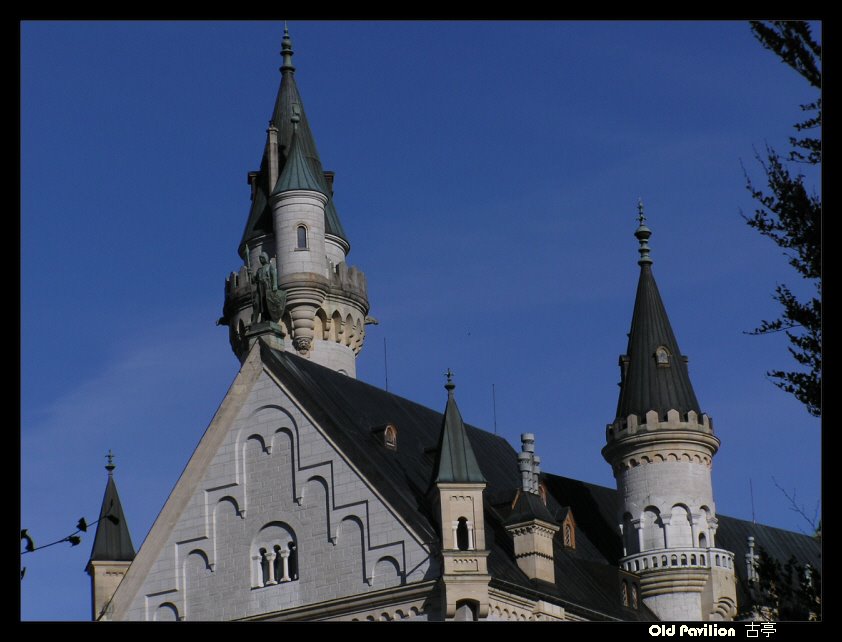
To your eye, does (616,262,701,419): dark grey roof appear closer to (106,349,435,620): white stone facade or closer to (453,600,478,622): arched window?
(106,349,435,620): white stone facade

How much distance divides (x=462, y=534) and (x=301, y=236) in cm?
2233

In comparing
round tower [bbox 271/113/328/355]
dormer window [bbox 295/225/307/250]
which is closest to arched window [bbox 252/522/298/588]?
round tower [bbox 271/113/328/355]

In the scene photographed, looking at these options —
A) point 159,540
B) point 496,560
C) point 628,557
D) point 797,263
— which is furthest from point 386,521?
point 797,263

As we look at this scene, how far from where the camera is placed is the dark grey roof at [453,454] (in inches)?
1911

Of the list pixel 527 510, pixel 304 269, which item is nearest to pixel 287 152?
pixel 304 269

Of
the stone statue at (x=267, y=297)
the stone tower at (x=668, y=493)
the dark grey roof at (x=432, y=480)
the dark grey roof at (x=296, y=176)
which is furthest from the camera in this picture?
the dark grey roof at (x=296, y=176)

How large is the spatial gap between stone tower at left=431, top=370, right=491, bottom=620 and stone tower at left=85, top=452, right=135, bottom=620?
10.7 m

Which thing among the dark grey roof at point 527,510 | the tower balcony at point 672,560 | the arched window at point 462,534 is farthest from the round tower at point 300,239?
the arched window at point 462,534

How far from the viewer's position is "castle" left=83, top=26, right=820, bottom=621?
48406mm

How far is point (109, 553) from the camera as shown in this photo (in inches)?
2194

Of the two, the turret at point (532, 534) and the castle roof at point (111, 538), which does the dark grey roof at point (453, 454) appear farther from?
the castle roof at point (111, 538)
